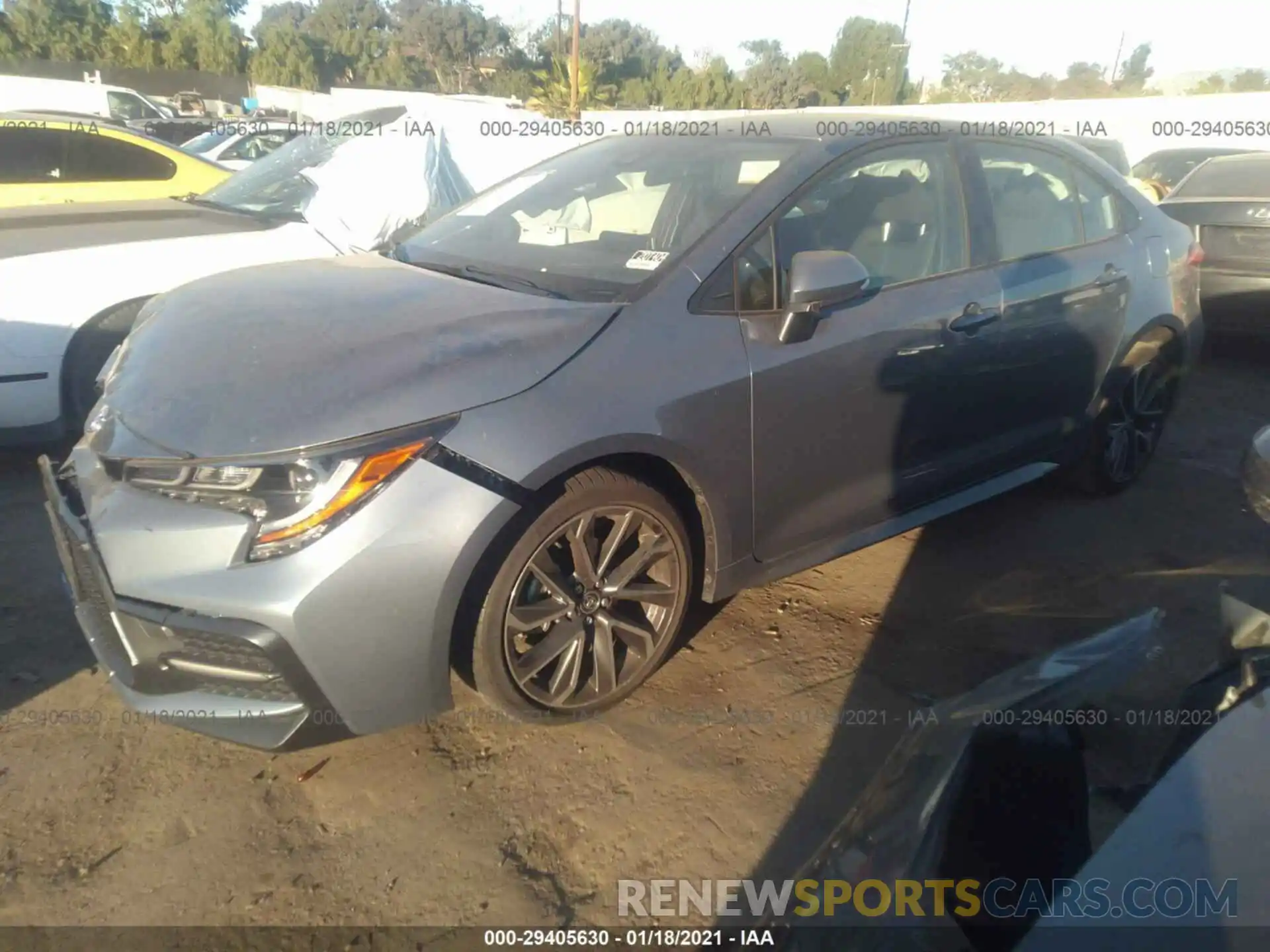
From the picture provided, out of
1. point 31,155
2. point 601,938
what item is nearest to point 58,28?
point 31,155

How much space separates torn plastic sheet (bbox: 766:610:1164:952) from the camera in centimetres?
134

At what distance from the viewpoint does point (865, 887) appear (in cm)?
137

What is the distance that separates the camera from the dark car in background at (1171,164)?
1222 centimetres

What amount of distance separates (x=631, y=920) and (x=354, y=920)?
630 millimetres

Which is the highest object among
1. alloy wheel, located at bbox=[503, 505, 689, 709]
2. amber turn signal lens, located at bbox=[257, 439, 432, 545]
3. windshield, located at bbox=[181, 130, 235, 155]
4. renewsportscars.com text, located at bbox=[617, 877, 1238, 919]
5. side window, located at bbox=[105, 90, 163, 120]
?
side window, located at bbox=[105, 90, 163, 120]

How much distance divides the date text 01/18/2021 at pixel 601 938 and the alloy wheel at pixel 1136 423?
318 centimetres

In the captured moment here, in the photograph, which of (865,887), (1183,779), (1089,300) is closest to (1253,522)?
(1089,300)

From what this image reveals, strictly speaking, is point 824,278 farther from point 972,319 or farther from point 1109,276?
point 1109,276

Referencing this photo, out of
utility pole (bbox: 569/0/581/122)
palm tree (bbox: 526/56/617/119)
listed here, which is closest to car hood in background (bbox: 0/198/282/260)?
utility pole (bbox: 569/0/581/122)

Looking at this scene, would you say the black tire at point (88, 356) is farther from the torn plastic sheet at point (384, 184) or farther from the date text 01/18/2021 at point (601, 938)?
the date text 01/18/2021 at point (601, 938)

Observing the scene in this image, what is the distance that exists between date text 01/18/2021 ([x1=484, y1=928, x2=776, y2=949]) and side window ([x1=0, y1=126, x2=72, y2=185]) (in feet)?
20.0

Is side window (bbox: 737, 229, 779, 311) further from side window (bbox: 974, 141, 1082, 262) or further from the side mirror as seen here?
side window (bbox: 974, 141, 1082, 262)

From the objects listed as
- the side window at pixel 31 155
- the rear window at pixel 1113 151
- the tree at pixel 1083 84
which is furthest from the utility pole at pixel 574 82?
the tree at pixel 1083 84

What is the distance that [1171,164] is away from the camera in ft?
41.3
